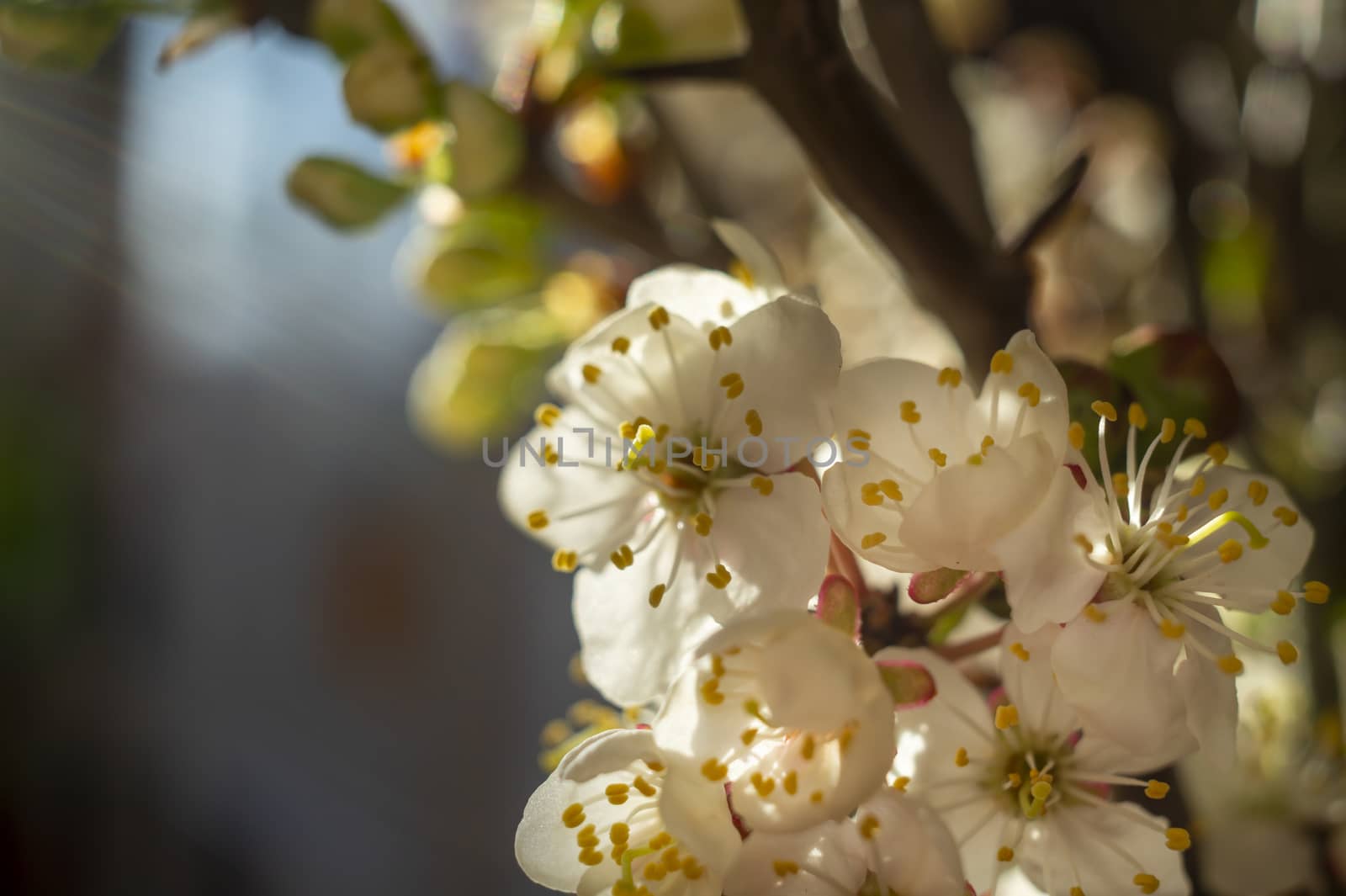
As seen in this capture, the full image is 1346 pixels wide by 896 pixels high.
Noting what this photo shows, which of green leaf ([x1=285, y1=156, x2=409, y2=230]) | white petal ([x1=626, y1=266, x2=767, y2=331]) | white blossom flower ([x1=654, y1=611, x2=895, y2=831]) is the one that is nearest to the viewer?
white blossom flower ([x1=654, y1=611, x2=895, y2=831])

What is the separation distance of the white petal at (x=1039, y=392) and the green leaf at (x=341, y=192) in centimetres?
34

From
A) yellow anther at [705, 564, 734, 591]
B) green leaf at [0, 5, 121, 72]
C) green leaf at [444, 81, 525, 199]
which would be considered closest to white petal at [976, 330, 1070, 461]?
yellow anther at [705, 564, 734, 591]

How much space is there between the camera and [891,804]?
0.32 meters

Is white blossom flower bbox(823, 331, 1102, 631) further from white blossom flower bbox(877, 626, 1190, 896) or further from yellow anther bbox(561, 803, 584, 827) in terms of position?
yellow anther bbox(561, 803, 584, 827)

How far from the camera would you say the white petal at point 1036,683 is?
0.33m

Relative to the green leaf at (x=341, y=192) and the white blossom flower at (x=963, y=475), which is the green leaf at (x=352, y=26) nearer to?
the green leaf at (x=341, y=192)

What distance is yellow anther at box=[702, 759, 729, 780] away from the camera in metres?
0.31

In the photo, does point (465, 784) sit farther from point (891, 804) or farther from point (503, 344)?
point (891, 804)

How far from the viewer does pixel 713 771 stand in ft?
1.00

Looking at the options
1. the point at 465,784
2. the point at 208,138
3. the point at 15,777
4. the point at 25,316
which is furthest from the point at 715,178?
the point at 15,777

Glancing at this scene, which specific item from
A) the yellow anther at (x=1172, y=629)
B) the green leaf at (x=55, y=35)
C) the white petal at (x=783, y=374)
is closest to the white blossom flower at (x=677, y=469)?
the white petal at (x=783, y=374)

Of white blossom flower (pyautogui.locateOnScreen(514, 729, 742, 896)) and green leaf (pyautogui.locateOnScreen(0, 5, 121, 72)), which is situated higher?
green leaf (pyautogui.locateOnScreen(0, 5, 121, 72))

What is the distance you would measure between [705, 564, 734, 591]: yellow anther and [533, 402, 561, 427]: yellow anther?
11 centimetres

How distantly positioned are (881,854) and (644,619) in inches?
4.7
